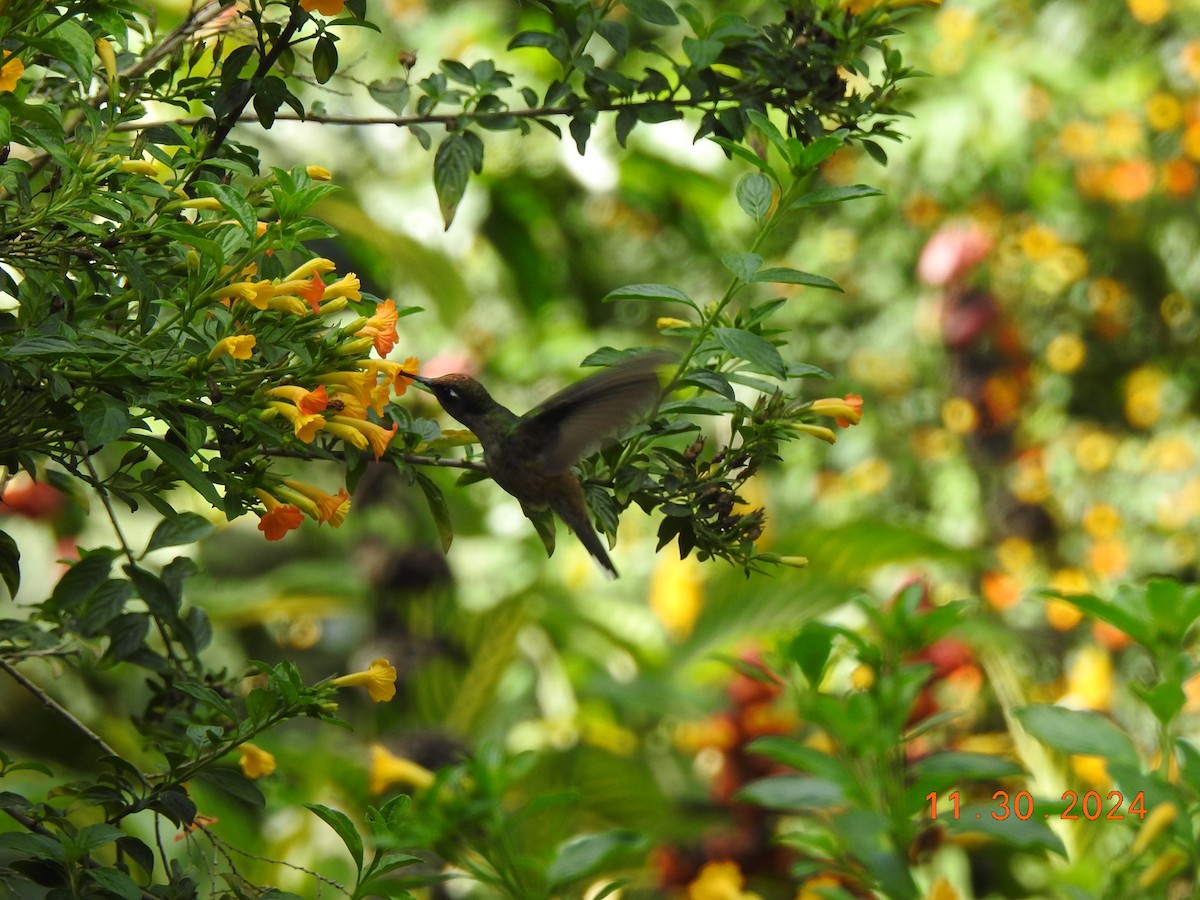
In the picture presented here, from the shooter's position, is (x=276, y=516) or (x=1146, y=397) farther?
(x=1146, y=397)

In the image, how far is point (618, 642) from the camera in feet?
8.45

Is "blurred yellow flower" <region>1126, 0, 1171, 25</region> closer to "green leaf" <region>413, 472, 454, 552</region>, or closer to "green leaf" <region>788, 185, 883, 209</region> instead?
"green leaf" <region>788, 185, 883, 209</region>

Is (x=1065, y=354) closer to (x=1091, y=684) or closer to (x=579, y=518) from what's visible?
(x=1091, y=684)

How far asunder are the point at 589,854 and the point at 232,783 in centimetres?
34

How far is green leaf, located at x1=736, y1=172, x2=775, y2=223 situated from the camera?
0.82 metres

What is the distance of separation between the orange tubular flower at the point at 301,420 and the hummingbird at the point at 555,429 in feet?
0.49

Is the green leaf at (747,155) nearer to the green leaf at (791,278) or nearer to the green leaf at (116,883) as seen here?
the green leaf at (791,278)

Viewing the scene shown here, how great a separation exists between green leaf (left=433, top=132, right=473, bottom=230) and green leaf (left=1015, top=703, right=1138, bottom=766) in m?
0.55

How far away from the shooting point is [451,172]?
2.94 feet

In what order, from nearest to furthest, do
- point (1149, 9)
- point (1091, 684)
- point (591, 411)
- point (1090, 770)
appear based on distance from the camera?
1. point (591, 411)
2. point (1090, 770)
3. point (1091, 684)
4. point (1149, 9)

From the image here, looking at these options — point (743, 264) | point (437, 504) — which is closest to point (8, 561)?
point (437, 504)

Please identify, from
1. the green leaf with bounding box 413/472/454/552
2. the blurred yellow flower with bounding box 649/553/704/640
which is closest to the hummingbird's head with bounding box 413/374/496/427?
the green leaf with bounding box 413/472/454/552

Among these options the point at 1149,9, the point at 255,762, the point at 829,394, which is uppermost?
the point at 1149,9

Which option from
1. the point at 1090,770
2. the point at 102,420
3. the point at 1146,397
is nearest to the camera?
the point at 102,420
